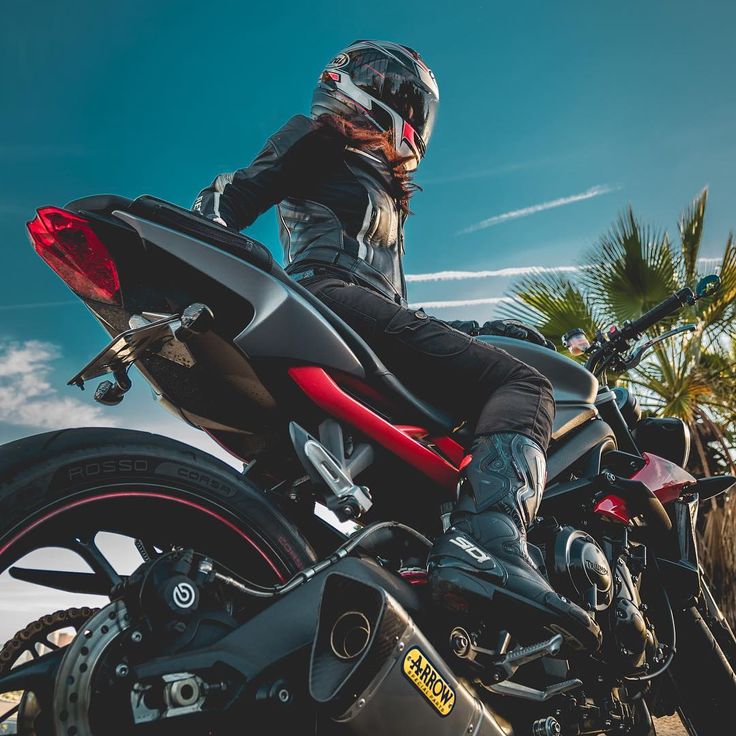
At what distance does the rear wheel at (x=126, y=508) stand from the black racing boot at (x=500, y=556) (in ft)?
1.12

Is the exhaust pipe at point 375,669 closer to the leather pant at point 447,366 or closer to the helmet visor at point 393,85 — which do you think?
the leather pant at point 447,366

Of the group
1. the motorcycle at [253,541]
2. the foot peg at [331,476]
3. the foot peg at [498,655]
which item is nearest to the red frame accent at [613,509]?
the motorcycle at [253,541]

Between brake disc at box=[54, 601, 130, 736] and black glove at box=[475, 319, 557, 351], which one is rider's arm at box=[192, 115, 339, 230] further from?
brake disc at box=[54, 601, 130, 736]

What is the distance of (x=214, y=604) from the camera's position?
1577 mm

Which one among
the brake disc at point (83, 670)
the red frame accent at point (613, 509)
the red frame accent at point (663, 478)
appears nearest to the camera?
the brake disc at point (83, 670)

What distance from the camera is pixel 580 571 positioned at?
2.29m

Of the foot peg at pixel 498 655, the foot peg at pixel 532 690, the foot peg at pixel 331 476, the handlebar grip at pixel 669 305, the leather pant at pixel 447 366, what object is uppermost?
the handlebar grip at pixel 669 305

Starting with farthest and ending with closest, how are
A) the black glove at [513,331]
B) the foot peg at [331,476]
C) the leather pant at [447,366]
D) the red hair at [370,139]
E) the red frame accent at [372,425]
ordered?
the black glove at [513,331] → the red hair at [370,139] → the leather pant at [447,366] → the red frame accent at [372,425] → the foot peg at [331,476]

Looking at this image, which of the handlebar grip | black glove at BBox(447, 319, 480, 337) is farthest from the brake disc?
the handlebar grip

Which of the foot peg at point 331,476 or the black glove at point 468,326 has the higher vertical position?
the black glove at point 468,326

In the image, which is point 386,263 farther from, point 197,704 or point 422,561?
point 197,704

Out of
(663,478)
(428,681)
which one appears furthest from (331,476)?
(663,478)

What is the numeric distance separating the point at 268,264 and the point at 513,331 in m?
1.17

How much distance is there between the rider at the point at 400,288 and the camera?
1.84 meters
